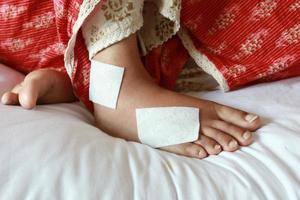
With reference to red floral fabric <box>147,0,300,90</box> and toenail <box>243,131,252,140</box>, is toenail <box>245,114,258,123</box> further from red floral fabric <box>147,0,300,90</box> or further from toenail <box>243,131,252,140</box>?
red floral fabric <box>147,0,300,90</box>

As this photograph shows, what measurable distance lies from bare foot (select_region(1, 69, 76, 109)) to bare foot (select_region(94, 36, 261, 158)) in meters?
0.08

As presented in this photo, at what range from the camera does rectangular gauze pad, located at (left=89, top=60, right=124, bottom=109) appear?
775mm

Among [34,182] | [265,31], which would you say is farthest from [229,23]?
[34,182]

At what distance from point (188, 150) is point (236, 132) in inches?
3.1

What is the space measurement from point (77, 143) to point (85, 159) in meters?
0.04

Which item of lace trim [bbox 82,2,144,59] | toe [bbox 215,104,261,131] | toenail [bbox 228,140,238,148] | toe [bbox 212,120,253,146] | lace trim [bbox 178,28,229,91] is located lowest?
toenail [bbox 228,140,238,148]

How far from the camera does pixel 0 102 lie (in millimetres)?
771

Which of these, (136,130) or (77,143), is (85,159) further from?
(136,130)

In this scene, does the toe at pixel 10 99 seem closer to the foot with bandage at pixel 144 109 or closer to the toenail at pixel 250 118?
the foot with bandage at pixel 144 109

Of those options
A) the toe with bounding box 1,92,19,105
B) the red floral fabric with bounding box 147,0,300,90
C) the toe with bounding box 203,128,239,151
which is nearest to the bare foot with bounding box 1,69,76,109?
the toe with bounding box 1,92,19,105

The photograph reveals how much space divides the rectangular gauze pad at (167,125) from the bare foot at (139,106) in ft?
0.04

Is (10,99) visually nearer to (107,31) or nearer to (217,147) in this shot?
(107,31)

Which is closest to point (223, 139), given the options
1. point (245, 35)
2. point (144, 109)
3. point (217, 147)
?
point (217, 147)

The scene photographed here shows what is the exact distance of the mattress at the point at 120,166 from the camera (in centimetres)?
58
